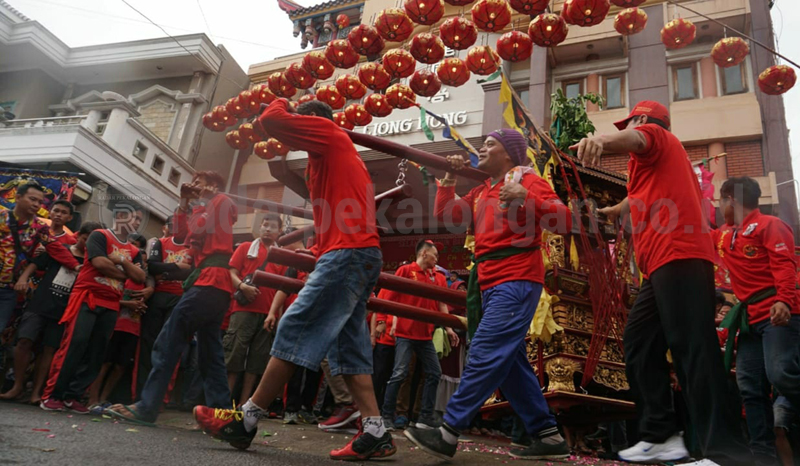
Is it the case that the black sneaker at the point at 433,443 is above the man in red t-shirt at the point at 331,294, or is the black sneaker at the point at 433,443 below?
below

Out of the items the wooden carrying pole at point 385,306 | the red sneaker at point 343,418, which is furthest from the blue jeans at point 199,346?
the red sneaker at point 343,418

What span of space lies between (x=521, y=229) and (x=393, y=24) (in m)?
6.74

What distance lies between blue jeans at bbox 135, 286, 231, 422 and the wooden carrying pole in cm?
87

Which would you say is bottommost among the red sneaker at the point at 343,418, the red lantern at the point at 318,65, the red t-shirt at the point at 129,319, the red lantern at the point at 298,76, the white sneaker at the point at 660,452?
the red sneaker at the point at 343,418

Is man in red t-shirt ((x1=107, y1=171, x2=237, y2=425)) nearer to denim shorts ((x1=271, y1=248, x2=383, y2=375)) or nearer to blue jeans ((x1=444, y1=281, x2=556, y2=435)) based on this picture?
denim shorts ((x1=271, y1=248, x2=383, y2=375))

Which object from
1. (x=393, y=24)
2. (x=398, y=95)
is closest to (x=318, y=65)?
(x=398, y=95)

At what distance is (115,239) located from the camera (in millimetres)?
4797

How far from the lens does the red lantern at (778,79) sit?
8648 mm

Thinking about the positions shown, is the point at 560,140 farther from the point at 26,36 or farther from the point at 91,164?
the point at 26,36

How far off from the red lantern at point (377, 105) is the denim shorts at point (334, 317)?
765cm

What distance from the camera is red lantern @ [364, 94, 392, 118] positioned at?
9938mm

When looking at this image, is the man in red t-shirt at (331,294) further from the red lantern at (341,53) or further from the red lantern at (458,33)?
the red lantern at (341,53)

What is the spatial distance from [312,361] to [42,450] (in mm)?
1101

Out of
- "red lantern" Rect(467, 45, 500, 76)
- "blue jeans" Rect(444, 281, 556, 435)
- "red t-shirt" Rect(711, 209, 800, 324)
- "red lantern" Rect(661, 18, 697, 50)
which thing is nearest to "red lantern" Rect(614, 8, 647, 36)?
"red lantern" Rect(661, 18, 697, 50)
